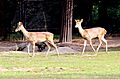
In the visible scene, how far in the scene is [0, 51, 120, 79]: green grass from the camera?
13553mm

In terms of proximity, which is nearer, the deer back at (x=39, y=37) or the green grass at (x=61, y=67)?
the green grass at (x=61, y=67)

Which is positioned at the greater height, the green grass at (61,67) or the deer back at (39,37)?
the deer back at (39,37)

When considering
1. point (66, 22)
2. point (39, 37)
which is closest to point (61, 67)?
point (39, 37)

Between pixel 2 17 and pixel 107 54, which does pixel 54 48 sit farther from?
pixel 2 17

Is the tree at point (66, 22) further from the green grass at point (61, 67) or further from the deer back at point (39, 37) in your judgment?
the green grass at point (61, 67)

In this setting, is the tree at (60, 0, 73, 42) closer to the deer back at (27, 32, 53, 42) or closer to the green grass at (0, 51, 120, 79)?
the deer back at (27, 32, 53, 42)

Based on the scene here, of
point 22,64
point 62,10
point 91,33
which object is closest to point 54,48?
point 91,33

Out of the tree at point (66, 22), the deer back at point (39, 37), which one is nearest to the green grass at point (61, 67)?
the deer back at point (39, 37)

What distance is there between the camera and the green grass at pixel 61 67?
534 inches

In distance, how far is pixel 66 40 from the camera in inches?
1133

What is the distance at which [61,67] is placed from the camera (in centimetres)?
1566

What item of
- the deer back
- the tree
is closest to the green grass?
the deer back

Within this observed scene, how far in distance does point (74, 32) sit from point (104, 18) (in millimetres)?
3163

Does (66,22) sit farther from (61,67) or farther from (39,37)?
(61,67)
